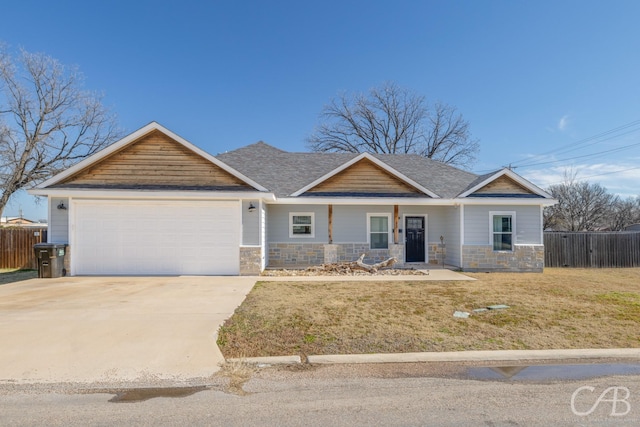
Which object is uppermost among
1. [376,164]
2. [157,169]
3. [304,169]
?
[304,169]

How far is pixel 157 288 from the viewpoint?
9609mm

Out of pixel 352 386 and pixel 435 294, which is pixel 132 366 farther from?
pixel 435 294

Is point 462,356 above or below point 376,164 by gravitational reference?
below

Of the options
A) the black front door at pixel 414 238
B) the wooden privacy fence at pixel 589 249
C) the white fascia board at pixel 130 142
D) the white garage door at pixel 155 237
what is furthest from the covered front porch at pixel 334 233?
the wooden privacy fence at pixel 589 249

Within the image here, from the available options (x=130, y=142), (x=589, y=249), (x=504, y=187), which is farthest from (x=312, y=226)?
(x=589, y=249)

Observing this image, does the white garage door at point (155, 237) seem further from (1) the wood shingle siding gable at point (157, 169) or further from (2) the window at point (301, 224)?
(2) the window at point (301, 224)

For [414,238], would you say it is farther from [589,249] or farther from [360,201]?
[589,249]

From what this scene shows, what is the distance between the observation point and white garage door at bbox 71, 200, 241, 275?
11766 mm

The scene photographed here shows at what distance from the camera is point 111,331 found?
18.6 feet

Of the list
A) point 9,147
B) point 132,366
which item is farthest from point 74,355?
point 9,147

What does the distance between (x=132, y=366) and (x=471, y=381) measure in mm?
3996

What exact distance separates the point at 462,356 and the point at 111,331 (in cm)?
526

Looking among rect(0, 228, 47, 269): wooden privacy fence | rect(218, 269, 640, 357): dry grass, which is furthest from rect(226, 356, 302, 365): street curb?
rect(0, 228, 47, 269): wooden privacy fence

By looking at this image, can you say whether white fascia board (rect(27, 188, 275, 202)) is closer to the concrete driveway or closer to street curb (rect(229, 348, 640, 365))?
the concrete driveway
